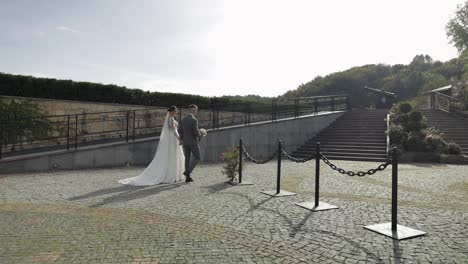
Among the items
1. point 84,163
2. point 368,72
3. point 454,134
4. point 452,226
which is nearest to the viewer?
point 452,226

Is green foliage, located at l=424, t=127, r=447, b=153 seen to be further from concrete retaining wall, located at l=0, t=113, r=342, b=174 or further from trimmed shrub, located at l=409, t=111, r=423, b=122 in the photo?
concrete retaining wall, located at l=0, t=113, r=342, b=174

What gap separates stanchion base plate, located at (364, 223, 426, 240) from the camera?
422 cm

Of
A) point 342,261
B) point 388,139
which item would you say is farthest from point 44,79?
point 388,139

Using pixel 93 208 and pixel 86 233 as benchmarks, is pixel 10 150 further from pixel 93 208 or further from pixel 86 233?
pixel 86 233

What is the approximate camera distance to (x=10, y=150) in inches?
443

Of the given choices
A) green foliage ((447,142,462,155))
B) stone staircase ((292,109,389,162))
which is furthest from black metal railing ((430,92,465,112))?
green foliage ((447,142,462,155))

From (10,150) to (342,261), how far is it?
12.1 metres

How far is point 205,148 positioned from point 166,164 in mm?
5879

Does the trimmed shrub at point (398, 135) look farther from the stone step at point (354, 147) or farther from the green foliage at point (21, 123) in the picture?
the green foliage at point (21, 123)

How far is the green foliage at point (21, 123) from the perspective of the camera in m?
11.4

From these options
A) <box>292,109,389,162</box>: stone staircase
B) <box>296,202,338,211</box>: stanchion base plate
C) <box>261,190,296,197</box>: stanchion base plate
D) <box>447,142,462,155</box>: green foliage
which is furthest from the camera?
<box>292,109,389,162</box>: stone staircase

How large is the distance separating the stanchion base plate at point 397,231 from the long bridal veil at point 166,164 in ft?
17.9

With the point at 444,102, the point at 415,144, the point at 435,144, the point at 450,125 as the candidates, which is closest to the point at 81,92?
the point at 415,144

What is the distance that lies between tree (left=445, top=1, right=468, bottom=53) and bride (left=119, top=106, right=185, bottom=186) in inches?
965
